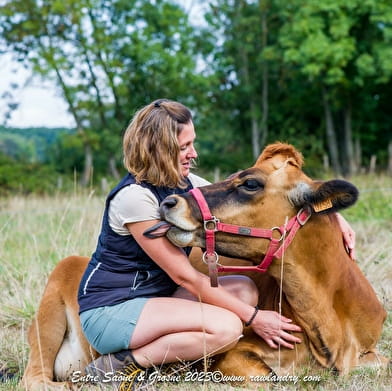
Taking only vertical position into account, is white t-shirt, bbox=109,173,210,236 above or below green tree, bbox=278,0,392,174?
below

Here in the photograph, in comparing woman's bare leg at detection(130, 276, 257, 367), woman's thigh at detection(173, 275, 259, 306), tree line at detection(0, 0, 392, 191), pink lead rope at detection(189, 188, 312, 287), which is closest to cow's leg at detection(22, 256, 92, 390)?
woman's bare leg at detection(130, 276, 257, 367)

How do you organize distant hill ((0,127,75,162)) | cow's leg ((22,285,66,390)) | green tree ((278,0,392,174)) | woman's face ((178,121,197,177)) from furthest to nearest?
distant hill ((0,127,75,162))
green tree ((278,0,392,174))
cow's leg ((22,285,66,390))
woman's face ((178,121,197,177))

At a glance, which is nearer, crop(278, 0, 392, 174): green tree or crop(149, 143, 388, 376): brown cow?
crop(149, 143, 388, 376): brown cow

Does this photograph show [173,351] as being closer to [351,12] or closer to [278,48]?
[351,12]

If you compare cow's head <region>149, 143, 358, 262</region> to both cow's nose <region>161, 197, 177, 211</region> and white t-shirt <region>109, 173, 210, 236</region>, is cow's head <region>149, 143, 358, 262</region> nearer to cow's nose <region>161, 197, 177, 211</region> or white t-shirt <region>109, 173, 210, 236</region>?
cow's nose <region>161, 197, 177, 211</region>

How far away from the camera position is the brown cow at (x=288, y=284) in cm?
385

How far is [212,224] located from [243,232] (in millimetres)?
209

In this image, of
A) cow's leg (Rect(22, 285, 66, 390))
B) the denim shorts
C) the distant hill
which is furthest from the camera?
the distant hill

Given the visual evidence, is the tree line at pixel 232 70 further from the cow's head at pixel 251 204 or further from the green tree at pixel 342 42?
the cow's head at pixel 251 204

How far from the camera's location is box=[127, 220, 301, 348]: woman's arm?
3.88 metres

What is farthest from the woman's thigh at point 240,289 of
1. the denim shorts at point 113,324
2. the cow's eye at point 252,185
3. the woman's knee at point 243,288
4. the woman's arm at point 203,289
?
the cow's eye at point 252,185

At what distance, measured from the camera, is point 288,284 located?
13.1 feet

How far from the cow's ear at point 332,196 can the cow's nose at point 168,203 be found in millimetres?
855

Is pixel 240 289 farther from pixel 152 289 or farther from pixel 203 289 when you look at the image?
pixel 152 289
